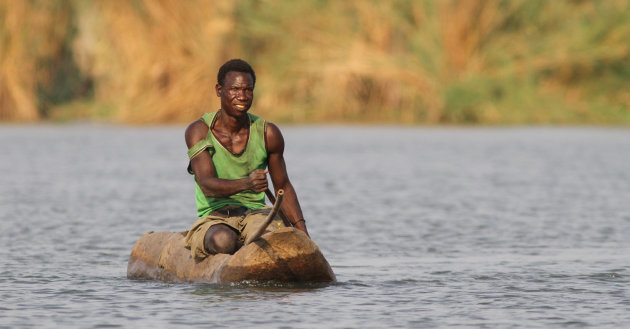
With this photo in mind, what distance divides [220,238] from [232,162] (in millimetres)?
564

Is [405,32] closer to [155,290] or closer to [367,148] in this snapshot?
[367,148]

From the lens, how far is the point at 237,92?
9461mm

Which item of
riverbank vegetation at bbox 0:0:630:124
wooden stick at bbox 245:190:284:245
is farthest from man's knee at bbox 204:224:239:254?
riverbank vegetation at bbox 0:0:630:124

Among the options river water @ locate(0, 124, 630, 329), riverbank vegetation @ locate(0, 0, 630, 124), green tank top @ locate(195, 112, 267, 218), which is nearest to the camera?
river water @ locate(0, 124, 630, 329)

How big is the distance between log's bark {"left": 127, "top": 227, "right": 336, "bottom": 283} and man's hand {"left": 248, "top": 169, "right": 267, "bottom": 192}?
44 cm

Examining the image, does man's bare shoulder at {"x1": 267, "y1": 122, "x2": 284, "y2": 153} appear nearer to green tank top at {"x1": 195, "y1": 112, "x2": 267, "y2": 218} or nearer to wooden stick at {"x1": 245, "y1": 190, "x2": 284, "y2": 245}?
green tank top at {"x1": 195, "y1": 112, "x2": 267, "y2": 218}

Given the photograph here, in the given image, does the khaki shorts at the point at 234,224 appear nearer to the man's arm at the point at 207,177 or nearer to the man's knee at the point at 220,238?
the man's knee at the point at 220,238

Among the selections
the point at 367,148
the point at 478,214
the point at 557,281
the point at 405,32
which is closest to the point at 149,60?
the point at 405,32

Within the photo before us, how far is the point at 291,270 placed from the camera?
9422mm

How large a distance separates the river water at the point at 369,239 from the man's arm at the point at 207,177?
0.72 meters

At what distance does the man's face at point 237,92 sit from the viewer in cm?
944

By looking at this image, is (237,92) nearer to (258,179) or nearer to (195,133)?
(195,133)

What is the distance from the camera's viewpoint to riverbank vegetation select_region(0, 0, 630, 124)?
3884cm

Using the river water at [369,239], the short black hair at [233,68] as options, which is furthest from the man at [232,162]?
the river water at [369,239]
